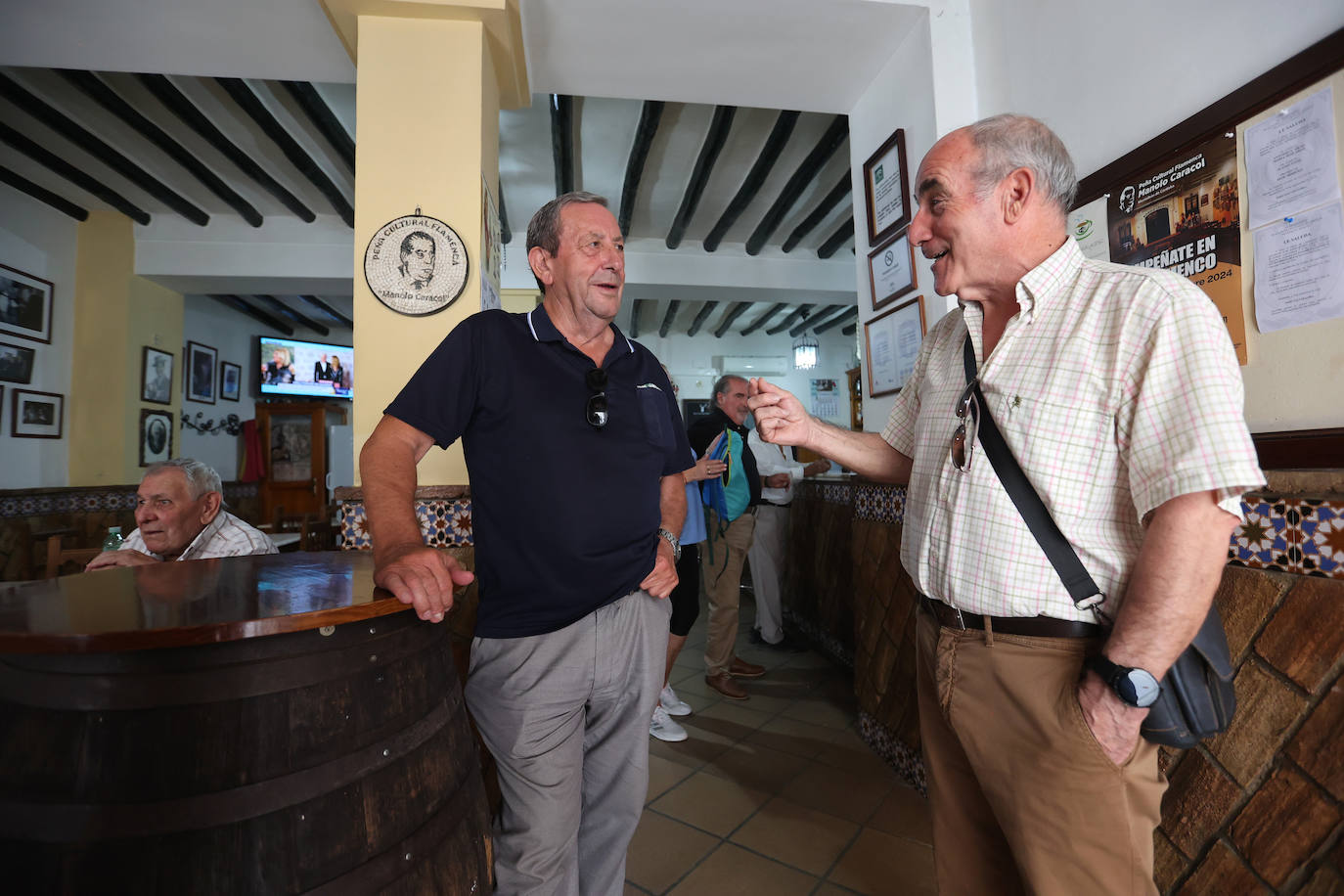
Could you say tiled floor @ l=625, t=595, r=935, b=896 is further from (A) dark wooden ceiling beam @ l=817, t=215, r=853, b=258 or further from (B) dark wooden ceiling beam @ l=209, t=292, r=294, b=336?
(B) dark wooden ceiling beam @ l=209, t=292, r=294, b=336

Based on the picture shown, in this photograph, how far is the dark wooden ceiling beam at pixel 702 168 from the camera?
162 inches

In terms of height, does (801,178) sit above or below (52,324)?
above

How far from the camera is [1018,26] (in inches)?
87.0

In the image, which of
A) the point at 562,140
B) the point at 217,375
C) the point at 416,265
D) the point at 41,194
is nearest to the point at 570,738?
the point at 416,265

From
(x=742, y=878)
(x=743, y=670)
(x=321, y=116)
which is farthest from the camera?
(x=321, y=116)

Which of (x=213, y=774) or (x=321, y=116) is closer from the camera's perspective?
(x=213, y=774)

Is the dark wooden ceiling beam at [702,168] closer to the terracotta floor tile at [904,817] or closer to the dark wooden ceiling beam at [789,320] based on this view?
the dark wooden ceiling beam at [789,320]

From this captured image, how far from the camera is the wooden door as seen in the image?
847cm

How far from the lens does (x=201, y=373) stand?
7566 millimetres

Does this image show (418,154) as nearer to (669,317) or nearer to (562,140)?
(562,140)

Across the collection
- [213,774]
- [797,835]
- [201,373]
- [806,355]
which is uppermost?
[806,355]

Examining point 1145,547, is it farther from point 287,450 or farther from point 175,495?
point 287,450

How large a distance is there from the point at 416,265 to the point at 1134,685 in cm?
264

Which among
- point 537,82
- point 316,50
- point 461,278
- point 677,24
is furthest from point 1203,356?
point 316,50
